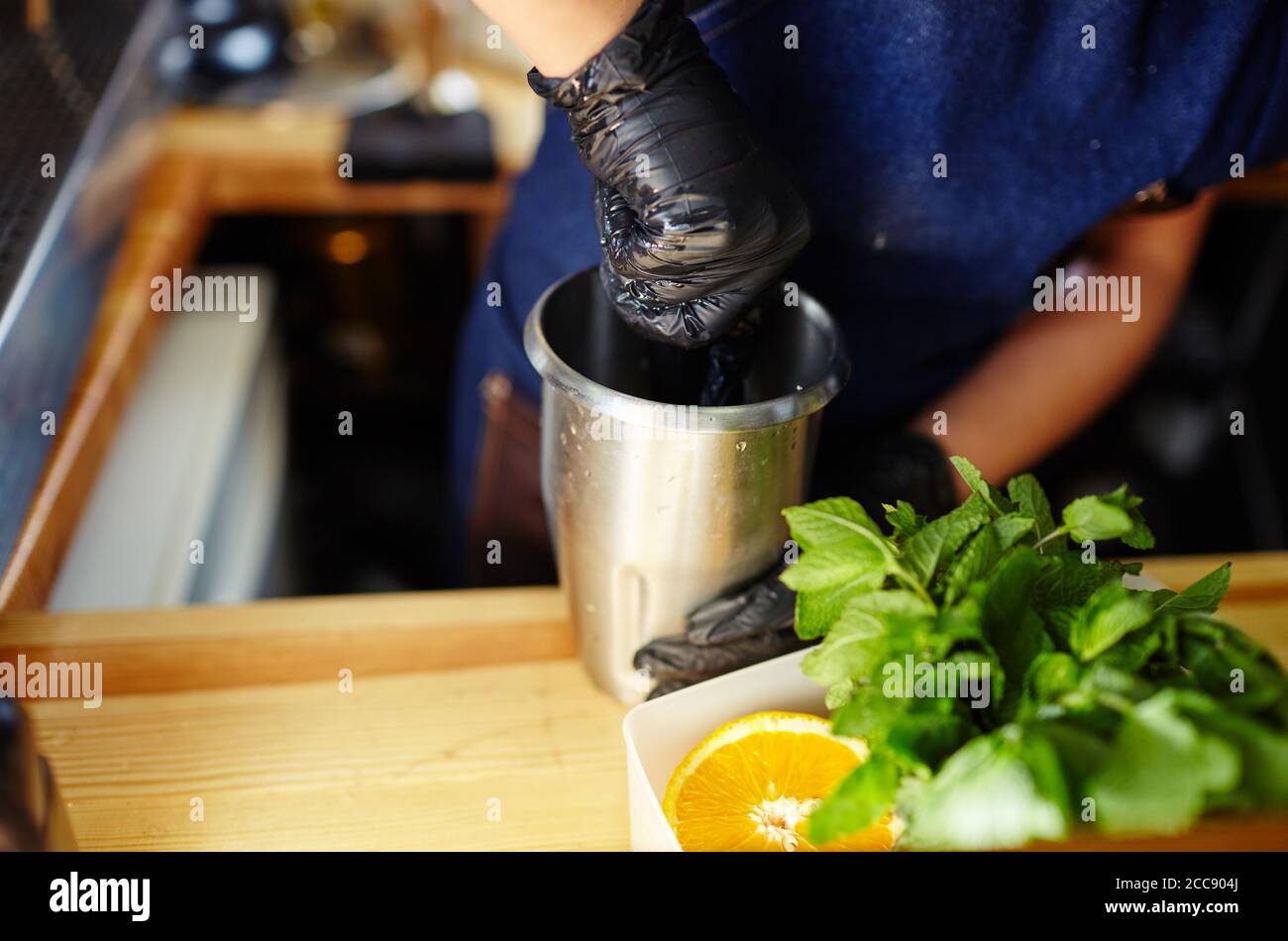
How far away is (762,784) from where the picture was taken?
59cm

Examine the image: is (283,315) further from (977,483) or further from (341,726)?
(977,483)

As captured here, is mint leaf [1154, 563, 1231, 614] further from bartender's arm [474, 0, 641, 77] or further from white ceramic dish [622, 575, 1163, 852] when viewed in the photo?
bartender's arm [474, 0, 641, 77]

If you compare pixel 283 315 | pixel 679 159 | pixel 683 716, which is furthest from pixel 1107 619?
pixel 283 315

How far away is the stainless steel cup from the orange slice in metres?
0.14

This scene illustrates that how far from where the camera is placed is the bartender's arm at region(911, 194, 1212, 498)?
1.05 metres

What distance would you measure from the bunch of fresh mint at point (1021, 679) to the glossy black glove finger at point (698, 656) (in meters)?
0.21

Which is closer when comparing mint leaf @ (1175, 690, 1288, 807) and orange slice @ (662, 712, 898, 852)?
mint leaf @ (1175, 690, 1288, 807)

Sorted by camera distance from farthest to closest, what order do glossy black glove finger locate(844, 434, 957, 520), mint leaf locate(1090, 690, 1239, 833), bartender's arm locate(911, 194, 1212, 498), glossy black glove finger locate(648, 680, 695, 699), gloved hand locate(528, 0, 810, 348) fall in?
bartender's arm locate(911, 194, 1212, 498) → glossy black glove finger locate(844, 434, 957, 520) → glossy black glove finger locate(648, 680, 695, 699) → gloved hand locate(528, 0, 810, 348) → mint leaf locate(1090, 690, 1239, 833)

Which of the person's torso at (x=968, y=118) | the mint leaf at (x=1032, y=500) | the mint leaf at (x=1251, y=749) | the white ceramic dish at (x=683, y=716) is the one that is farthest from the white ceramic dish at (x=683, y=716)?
the person's torso at (x=968, y=118)

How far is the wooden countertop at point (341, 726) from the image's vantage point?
68 cm

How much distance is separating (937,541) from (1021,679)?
0.09 meters

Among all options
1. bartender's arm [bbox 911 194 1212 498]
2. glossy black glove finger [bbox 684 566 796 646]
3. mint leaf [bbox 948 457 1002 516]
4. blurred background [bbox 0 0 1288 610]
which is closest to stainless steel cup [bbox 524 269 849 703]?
glossy black glove finger [bbox 684 566 796 646]

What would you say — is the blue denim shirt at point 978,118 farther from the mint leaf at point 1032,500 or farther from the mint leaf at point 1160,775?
the mint leaf at point 1160,775
